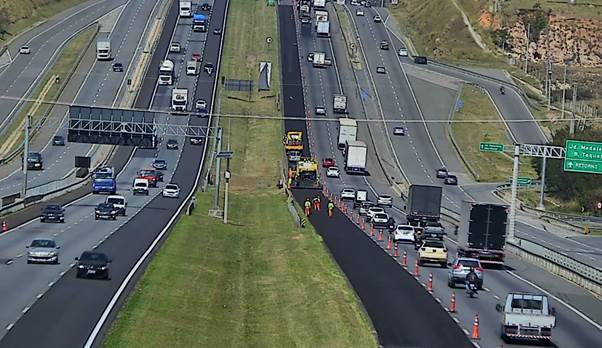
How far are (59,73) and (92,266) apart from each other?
118 m

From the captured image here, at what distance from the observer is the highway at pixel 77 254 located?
39.3 meters

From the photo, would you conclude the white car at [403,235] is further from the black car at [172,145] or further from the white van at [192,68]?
the white van at [192,68]

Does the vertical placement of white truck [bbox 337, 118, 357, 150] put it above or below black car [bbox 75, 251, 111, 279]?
above

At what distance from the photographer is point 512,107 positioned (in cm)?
16325

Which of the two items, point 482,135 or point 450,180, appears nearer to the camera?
point 450,180

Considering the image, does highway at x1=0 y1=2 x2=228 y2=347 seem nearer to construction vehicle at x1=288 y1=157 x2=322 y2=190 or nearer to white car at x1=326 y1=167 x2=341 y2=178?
construction vehicle at x1=288 y1=157 x2=322 y2=190

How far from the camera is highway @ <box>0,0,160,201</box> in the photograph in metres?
122

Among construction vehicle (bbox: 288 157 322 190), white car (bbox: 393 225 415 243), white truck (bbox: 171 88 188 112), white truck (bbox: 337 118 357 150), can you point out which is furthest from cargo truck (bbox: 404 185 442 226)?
white truck (bbox: 171 88 188 112)

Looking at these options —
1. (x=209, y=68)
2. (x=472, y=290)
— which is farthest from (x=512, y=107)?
(x=472, y=290)

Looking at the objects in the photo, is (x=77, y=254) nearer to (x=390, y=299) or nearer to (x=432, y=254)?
(x=390, y=299)

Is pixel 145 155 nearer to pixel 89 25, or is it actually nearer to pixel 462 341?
pixel 89 25

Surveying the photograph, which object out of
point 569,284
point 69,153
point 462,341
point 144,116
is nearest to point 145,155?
point 69,153

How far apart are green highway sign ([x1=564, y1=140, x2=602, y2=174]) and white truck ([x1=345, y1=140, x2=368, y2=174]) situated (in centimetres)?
4639

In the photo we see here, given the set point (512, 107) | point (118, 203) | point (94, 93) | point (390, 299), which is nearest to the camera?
point (390, 299)
